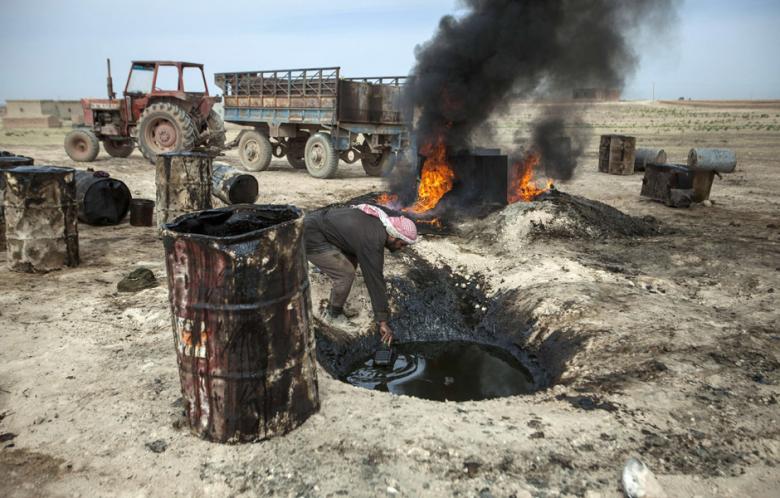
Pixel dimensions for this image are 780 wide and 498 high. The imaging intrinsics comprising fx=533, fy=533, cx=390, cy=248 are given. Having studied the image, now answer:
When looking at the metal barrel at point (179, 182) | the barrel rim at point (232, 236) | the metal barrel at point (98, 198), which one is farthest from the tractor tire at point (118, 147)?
the barrel rim at point (232, 236)

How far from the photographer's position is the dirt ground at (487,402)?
266 centimetres

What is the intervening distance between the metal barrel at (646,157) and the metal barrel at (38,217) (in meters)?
14.4

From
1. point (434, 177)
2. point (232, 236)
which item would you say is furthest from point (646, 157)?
point (232, 236)

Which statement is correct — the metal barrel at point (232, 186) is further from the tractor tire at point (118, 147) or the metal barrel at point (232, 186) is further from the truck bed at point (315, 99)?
the tractor tire at point (118, 147)

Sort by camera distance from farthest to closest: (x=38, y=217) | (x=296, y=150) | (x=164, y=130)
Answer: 1. (x=296, y=150)
2. (x=164, y=130)
3. (x=38, y=217)

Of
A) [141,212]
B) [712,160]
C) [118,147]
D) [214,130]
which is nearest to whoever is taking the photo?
[141,212]

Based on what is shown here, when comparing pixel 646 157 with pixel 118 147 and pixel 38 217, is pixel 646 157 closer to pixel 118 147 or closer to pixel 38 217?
pixel 38 217

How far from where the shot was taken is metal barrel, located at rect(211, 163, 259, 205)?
8.69 m

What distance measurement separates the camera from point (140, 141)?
41.9 ft

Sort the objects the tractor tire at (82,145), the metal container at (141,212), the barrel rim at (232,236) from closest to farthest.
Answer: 1. the barrel rim at (232,236)
2. the metal container at (141,212)
3. the tractor tire at (82,145)

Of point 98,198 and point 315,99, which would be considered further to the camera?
point 315,99

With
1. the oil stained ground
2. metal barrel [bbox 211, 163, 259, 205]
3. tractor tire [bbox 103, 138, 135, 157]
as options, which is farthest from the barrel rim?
tractor tire [bbox 103, 138, 135, 157]

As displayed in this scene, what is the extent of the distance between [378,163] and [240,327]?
39.5 ft

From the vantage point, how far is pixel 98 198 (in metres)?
8.13
